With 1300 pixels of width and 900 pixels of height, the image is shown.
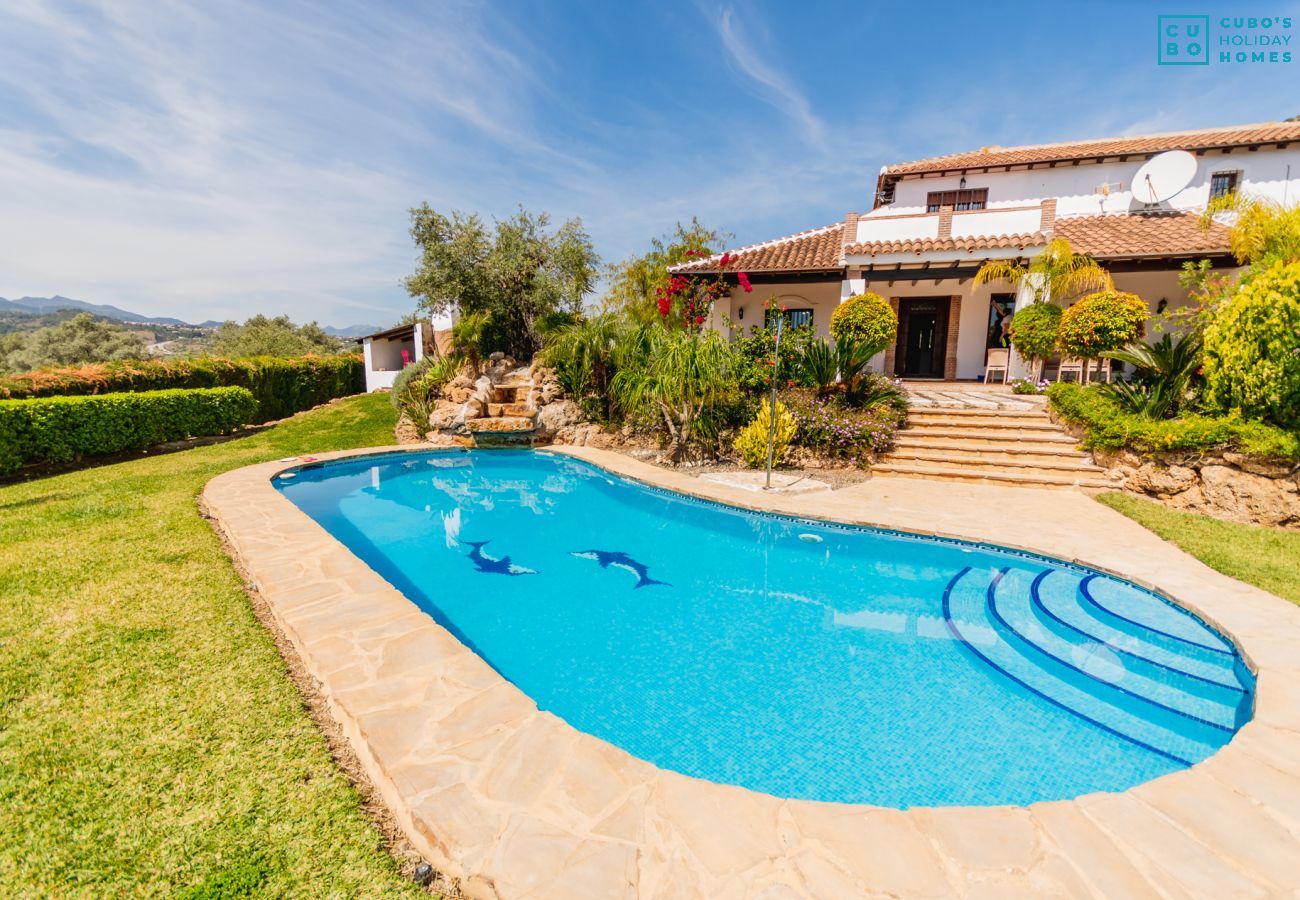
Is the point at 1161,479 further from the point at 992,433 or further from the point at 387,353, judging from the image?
the point at 387,353

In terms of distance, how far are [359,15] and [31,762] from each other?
11.1 m

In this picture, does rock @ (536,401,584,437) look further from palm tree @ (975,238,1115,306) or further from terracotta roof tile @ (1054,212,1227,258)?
terracotta roof tile @ (1054,212,1227,258)

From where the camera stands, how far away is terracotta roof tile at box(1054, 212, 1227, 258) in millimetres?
12922

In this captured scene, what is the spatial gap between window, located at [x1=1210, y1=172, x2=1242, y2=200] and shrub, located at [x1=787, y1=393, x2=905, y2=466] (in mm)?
14906

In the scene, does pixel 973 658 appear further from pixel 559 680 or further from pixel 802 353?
pixel 802 353

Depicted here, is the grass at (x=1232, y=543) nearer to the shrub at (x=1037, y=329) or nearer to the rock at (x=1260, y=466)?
the rock at (x=1260, y=466)

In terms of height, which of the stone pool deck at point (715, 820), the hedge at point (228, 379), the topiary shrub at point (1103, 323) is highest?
the topiary shrub at point (1103, 323)

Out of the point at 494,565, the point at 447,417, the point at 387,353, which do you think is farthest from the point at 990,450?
the point at 387,353

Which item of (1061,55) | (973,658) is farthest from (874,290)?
(973,658)

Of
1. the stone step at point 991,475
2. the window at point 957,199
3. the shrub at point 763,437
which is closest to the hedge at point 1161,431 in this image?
the stone step at point 991,475

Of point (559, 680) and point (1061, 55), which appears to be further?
point (1061, 55)

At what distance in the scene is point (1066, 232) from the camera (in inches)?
606

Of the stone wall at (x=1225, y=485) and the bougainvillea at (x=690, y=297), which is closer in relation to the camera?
the stone wall at (x=1225, y=485)

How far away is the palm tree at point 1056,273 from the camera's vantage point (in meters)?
12.5
